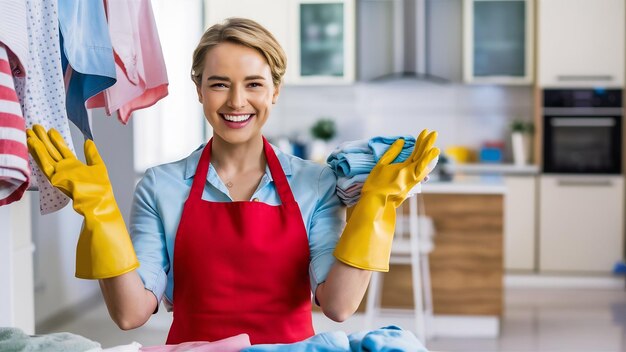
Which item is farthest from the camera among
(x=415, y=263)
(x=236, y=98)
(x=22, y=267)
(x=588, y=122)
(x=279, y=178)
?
(x=588, y=122)

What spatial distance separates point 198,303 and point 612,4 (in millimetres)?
4734

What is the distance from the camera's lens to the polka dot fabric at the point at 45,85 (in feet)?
4.79

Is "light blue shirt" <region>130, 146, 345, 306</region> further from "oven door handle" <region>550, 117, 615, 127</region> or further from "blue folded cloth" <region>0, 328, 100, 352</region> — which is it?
"oven door handle" <region>550, 117, 615, 127</region>

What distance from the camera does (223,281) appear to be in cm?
136

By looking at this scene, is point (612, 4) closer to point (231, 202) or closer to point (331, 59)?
point (331, 59)

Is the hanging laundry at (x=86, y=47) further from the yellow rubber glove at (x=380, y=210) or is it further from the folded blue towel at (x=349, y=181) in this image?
the yellow rubber glove at (x=380, y=210)

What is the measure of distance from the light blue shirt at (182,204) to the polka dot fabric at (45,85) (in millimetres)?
207

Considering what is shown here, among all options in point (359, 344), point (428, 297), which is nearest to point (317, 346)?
point (359, 344)

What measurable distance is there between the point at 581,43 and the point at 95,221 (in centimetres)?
482

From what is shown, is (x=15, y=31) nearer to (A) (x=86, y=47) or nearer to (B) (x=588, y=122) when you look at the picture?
(A) (x=86, y=47)

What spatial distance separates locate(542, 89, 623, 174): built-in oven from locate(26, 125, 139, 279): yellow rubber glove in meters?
4.60

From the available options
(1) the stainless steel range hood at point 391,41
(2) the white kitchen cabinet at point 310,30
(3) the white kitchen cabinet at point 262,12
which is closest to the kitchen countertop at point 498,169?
(1) the stainless steel range hood at point 391,41

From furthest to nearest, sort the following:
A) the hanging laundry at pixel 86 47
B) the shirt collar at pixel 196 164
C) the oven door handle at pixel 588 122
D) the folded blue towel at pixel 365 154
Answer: the oven door handle at pixel 588 122, the hanging laundry at pixel 86 47, the shirt collar at pixel 196 164, the folded blue towel at pixel 365 154

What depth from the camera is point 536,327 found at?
434 centimetres
